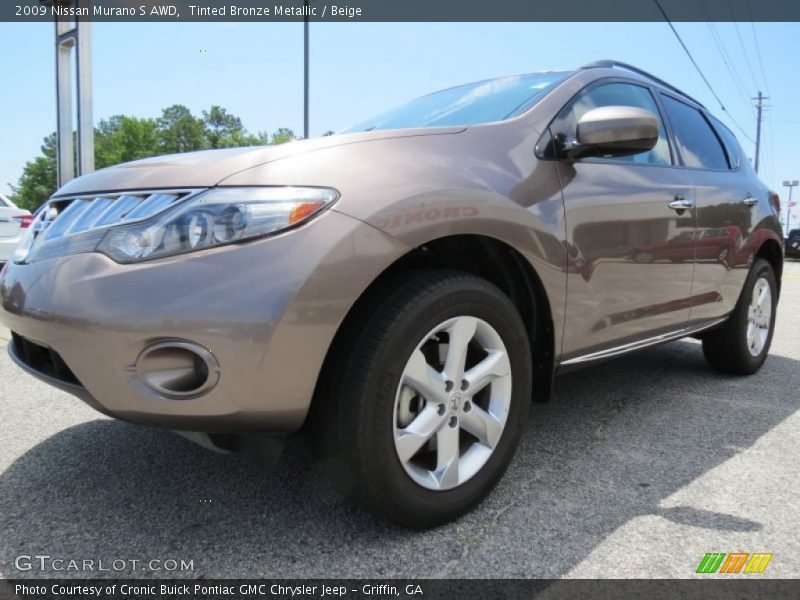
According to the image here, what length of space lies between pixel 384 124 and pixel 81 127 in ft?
29.6

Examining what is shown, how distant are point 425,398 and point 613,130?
3.76 ft

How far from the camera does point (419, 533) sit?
5.86 ft

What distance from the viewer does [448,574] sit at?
1.60m

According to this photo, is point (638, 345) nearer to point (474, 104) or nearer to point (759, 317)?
point (474, 104)

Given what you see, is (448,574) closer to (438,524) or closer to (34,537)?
(438,524)

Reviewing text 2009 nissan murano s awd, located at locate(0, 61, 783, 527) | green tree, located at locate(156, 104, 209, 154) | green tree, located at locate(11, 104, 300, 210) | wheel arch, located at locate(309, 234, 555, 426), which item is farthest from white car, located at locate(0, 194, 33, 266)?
green tree, located at locate(156, 104, 209, 154)

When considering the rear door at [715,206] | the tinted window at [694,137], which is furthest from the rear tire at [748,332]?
the tinted window at [694,137]

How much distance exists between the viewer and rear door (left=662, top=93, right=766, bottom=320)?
3.04m

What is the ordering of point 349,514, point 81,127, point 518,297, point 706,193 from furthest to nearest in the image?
point 81,127, point 706,193, point 518,297, point 349,514

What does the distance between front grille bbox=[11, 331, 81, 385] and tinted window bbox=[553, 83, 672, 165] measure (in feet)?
5.80

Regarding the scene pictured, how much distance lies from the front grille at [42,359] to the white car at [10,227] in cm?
686

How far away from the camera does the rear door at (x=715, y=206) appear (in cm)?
304

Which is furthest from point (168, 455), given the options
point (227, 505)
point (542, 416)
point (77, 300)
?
point (542, 416)

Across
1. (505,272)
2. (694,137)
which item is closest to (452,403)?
(505,272)
